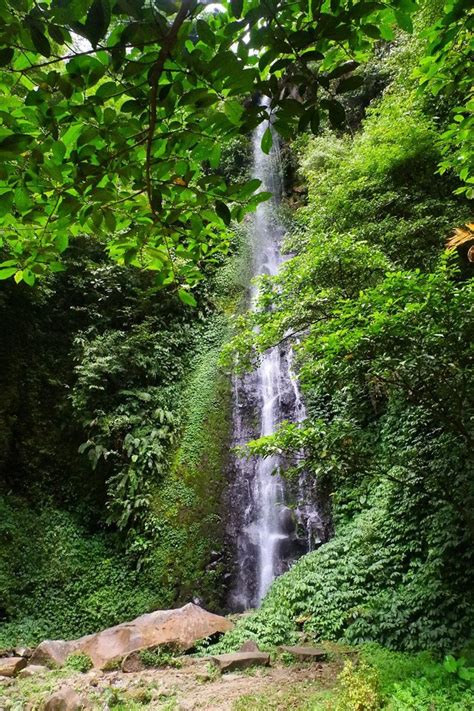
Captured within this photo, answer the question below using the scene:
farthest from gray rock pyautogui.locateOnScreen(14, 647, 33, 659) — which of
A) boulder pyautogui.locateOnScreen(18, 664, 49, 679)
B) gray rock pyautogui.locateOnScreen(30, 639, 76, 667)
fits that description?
boulder pyautogui.locateOnScreen(18, 664, 49, 679)

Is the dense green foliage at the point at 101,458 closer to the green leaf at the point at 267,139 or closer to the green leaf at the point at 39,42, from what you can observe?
the green leaf at the point at 267,139

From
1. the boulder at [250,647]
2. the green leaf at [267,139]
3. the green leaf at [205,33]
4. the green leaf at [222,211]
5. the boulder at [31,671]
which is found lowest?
the boulder at [31,671]

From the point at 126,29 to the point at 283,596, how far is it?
20.6ft

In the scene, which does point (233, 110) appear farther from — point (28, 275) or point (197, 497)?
point (197, 497)

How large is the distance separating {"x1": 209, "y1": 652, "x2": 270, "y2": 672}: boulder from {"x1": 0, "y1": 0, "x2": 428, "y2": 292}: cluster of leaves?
469 centimetres

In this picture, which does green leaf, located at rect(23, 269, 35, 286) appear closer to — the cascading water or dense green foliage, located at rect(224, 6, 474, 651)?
dense green foliage, located at rect(224, 6, 474, 651)

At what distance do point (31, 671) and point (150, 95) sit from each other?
6.05 m

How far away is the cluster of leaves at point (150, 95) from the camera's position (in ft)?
3.38

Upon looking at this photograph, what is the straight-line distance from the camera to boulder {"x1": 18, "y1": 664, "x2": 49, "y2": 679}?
4832 millimetres

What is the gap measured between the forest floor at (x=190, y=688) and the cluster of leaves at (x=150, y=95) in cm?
400

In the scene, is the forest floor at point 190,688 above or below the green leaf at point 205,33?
below

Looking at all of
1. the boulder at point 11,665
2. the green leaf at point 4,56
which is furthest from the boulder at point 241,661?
the green leaf at point 4,56

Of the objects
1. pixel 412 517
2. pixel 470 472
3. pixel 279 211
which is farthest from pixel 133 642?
pixel 279 211

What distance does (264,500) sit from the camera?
8.27 meters
